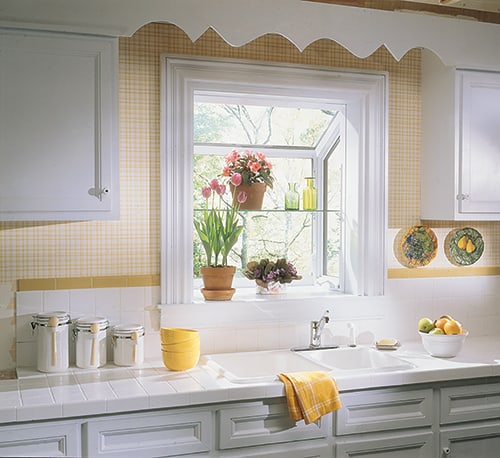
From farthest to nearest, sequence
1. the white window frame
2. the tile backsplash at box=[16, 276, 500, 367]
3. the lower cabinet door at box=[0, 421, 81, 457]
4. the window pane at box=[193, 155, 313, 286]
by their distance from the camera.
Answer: the window pane at box=[193, 155, 313, 286]
the white window frame
the tile backsplash at box=[16, 276, 500, 367]
the lower cabinet door at box=[0, 421, 81, 457]

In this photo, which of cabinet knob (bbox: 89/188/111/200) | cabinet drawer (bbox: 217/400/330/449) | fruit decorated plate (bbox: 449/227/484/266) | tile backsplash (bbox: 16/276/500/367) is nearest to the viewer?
cabinet drawer (bbox: 217/400/330/449)

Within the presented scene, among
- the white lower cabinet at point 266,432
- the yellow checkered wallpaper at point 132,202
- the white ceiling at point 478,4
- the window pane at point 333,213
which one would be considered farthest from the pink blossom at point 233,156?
the white lower cabinet at point 266,432

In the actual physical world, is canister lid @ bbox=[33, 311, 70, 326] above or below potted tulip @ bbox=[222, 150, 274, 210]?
below

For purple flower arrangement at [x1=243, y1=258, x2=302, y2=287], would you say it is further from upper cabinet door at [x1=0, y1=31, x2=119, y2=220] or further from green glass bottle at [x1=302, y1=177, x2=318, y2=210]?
upper cabinet door at [x1=0, y1=31, x2=119, y2=220]

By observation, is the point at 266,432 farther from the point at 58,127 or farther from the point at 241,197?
the point at 58,127

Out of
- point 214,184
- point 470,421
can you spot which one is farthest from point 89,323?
point 470,421

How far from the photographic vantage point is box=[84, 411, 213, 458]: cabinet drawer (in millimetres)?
2477

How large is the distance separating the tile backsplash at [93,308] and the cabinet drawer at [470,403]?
122 cm

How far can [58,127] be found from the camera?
2.71m

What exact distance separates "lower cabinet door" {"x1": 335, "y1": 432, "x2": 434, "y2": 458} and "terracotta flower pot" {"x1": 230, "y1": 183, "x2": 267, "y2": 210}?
45.5 inches

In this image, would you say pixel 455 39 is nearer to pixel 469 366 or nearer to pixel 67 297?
pixel 469 366

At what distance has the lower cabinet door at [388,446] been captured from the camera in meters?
2.80

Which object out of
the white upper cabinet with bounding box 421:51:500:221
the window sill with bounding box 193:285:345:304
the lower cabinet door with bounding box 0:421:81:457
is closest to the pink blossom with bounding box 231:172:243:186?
the window sill with bounding box 193:285:345:304

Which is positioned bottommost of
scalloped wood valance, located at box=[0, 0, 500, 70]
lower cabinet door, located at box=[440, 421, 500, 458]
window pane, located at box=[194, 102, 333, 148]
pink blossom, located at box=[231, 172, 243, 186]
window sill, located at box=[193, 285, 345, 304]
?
lower cabinet door, located at box=[440, 421, 500, 458]
